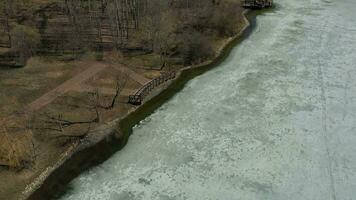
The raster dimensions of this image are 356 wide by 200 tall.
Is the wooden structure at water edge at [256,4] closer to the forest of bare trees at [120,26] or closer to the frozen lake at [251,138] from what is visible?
the forest of bare trees at [120,26]

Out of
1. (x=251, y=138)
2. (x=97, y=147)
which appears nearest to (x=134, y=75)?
(x=97, y=147)

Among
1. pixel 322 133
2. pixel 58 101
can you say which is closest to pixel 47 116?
pixel 58 101

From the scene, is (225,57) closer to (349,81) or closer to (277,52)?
(277,52)

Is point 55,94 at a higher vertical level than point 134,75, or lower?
lower

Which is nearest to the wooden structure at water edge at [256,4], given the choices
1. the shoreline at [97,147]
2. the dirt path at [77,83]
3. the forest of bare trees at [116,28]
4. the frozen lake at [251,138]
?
the forest of bare trees at [116,28]

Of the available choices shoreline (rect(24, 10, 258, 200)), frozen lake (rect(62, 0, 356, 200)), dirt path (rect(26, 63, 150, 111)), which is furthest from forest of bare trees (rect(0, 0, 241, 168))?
frozen lake (rect(62, 0, 356, 200))

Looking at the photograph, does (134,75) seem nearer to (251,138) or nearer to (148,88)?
(148,88)

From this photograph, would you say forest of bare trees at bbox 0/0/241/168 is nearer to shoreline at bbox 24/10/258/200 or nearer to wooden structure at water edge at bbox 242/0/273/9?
shoreline at bbox 24/10/258/200
